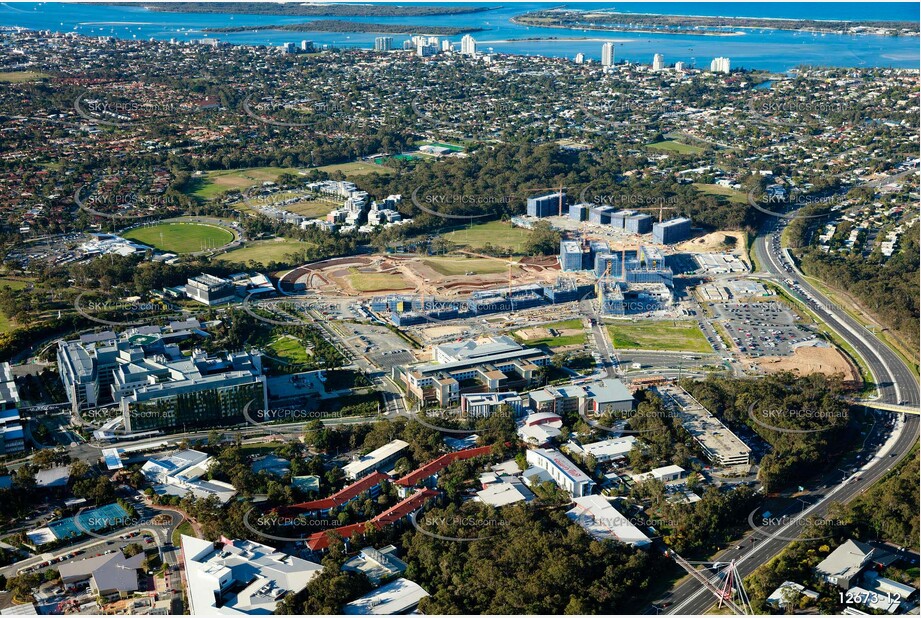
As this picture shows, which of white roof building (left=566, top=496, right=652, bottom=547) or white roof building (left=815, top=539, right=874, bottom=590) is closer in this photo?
white roof building (left=815, top=539, right=874, bottom=590)

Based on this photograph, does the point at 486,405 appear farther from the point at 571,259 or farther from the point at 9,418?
the point at 571,259

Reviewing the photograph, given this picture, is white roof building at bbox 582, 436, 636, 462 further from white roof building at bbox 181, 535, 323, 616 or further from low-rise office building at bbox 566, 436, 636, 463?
white roof building at bbox 181, 535, 323, 616

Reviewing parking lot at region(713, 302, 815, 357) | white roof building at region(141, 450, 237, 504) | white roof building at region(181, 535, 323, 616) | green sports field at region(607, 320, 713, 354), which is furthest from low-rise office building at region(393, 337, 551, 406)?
white roof building at region(181, 535, 323, 616)

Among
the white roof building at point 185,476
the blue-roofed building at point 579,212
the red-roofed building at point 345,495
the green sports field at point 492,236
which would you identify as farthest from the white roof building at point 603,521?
the blue-roofed building at point 579,212

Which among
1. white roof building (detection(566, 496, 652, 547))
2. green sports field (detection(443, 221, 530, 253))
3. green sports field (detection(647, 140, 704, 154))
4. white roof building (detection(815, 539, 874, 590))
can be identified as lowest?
white roof building (detection(815, 539, 874, 590))

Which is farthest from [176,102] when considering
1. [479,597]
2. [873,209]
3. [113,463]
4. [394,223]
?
[479,597]

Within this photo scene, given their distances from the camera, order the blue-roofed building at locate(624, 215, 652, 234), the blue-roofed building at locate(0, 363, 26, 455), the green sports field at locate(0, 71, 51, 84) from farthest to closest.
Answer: the green sports field at locate(0, 71, 51, 84), the blue-roofed building at locate(624, 215, 652, 234), the blue-roofed building at locate(0, 363, 26, 455)
